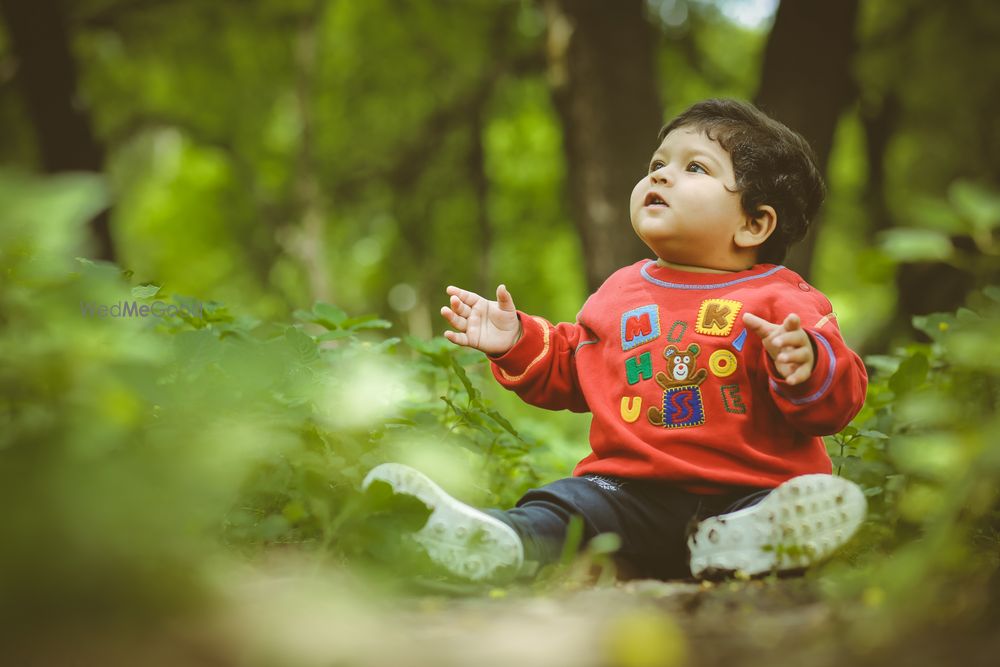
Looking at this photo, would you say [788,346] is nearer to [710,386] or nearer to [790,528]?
[710,386]

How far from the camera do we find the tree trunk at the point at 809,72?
4.73m

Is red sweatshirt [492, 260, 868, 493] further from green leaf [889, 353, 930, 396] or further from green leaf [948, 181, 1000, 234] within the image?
green leaf [948, 181, 1000, 234]

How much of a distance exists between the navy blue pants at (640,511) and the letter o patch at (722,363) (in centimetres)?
29

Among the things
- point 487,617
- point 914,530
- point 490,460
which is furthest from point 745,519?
point 490,460

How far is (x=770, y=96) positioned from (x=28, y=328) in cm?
446

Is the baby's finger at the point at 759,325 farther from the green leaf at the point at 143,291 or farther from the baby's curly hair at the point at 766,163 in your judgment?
the green leaf at the point at 143,291

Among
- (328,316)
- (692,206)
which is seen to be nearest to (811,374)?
(692,206)

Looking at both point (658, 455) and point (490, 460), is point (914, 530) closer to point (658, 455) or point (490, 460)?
point (658, 455)

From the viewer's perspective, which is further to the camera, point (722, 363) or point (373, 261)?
point (373, 261)

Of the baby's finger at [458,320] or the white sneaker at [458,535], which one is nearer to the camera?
the white sneaker at [458,535]

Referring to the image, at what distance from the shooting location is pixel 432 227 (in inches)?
331

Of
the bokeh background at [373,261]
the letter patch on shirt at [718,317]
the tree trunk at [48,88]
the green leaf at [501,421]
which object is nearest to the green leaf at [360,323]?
the bokeh background at [373,261]

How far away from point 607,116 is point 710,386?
3.34 m

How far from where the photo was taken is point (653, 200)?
7.77 ft
